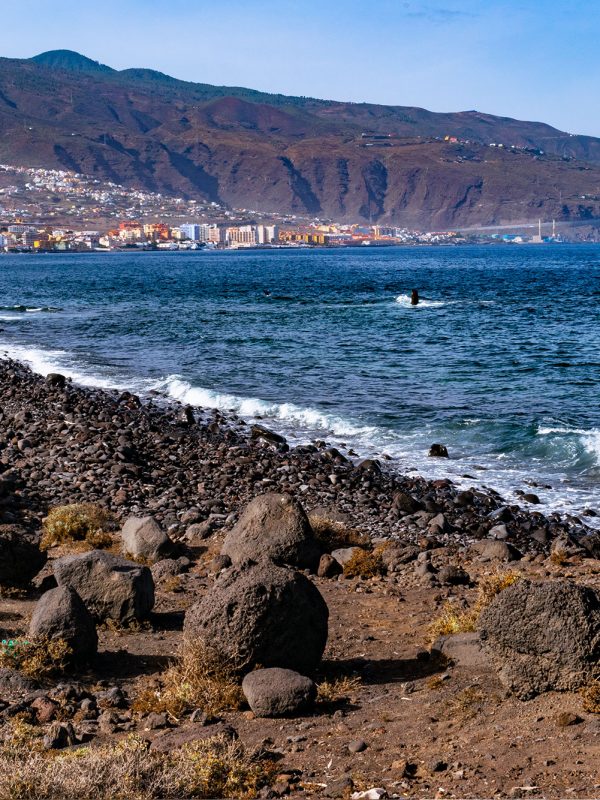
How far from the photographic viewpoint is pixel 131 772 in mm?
6172

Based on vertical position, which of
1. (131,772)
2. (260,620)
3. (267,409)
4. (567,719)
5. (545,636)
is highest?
(545,636)

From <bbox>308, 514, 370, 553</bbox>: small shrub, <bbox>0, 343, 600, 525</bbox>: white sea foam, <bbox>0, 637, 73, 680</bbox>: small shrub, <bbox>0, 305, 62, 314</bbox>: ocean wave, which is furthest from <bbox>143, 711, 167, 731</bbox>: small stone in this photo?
<bbox>0, 305, 62, 314</bbox>: ocean wave

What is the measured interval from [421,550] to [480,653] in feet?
14.1

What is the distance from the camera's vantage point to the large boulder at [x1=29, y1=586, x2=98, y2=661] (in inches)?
352

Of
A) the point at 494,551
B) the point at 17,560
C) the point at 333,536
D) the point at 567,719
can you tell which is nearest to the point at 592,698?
the point at 567,719

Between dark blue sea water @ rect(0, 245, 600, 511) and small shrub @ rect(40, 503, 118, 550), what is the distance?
6941 mm

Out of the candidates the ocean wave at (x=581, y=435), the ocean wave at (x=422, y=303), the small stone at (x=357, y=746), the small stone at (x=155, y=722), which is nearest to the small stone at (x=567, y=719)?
the small stone at (x=357, y=746)

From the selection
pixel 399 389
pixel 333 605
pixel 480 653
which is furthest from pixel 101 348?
pixel 480 653

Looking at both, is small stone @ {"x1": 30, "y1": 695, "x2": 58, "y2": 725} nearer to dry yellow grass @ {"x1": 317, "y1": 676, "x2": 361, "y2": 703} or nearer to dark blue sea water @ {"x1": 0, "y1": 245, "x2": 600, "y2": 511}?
dry yellow grass @ {"x1": 317, "y1": 676, "x2": 361, "y2": 703}

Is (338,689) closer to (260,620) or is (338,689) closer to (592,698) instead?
(260,620)

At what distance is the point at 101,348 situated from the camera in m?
41.0

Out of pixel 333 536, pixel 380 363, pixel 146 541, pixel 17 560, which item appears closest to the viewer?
pixel 17 560

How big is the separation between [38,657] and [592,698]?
16.2ft

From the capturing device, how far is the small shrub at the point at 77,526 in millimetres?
13555
